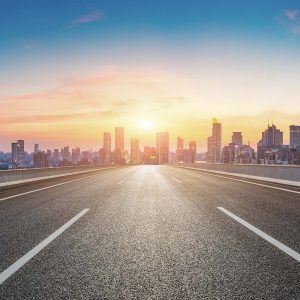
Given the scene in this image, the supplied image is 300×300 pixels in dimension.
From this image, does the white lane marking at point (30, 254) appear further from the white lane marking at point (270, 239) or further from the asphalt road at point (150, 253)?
the white lane marking at point (270, 239)

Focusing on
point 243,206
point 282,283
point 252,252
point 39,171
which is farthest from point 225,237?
point 39,171

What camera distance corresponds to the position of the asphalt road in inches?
150

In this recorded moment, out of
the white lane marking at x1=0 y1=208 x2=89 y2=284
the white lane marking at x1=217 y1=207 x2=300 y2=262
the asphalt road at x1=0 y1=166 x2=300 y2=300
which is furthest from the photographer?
the white lane marking at x1=217 y1=207 x2=300 y2=262

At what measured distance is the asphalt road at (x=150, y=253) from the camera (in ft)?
12.5

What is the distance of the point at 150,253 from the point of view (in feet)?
17.0

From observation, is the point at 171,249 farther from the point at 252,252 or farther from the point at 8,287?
the point at 8,287

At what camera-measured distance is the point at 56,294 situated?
3.67m

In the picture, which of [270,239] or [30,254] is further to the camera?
[270,239]

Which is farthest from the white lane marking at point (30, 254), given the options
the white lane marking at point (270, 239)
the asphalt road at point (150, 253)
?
the white lane marking at point (270, 239)

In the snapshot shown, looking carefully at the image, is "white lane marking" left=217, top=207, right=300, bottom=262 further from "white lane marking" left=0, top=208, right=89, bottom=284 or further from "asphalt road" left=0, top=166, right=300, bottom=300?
"white lane marking" left=0, top=208, right=89, bottom=284

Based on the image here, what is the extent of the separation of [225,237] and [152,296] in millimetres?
2794

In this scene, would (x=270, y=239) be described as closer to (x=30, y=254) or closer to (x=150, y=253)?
(x=150, y=253)

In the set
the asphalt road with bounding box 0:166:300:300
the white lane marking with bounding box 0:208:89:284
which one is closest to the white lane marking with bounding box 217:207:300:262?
the asphalt road with bounding box 0:166:300:300

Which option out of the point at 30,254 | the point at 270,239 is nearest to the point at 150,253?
the point at 30,254
